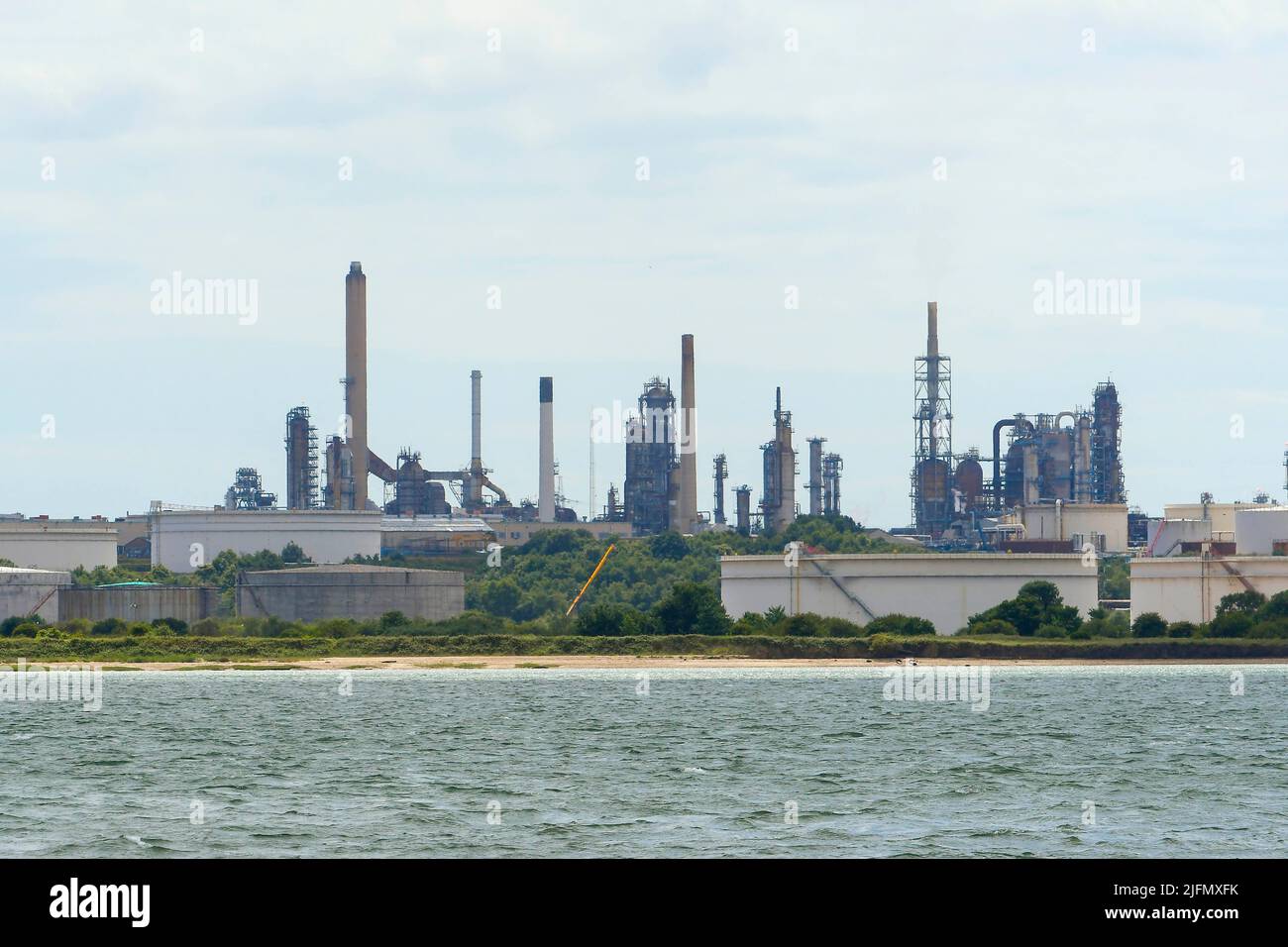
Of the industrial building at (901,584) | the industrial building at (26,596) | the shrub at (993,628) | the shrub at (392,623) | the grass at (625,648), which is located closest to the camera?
the grass at (625,648)

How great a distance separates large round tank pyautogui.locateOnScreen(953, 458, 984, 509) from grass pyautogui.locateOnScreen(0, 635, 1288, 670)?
6791 cm

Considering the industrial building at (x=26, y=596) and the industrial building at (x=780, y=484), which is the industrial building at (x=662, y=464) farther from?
the industrial building at (x=26, y=596)

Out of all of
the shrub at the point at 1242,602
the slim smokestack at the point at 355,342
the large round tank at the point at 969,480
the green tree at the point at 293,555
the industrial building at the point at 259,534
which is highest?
the slim smokestack at the point at 355,342

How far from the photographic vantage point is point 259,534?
156 meters

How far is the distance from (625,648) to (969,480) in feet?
258

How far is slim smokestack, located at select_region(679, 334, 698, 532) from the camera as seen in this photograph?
170000mm

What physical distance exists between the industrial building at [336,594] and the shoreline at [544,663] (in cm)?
2675

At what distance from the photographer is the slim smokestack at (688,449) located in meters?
170

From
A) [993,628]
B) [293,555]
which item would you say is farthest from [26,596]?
[993,628]

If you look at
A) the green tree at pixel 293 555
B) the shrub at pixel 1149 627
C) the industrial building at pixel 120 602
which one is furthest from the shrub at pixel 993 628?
the green tree at pixel 293 555

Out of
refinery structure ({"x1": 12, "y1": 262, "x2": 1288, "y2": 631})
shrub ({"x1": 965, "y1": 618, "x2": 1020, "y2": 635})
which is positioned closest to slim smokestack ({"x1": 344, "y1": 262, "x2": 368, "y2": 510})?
refinery structure ({"x1": 12, "y1": 262, "x2": 1288, "y2": 631})

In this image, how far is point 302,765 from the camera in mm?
45094
